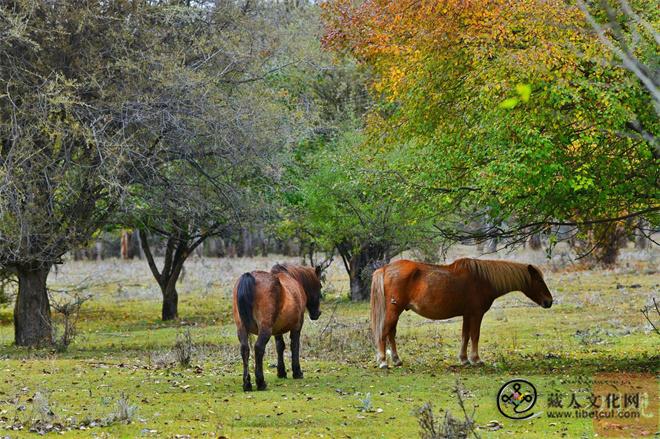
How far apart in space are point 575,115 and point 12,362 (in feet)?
35.2

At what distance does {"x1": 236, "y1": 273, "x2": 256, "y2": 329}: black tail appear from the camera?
12.7 metres

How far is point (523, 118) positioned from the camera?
12.7 metres

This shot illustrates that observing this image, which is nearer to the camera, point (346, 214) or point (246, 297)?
point (246, 297)

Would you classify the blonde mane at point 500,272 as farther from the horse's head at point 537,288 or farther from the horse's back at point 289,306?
the horse's back at point 289,306

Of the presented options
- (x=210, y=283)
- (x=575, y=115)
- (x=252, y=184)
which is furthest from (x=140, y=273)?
(x=575, y=115)

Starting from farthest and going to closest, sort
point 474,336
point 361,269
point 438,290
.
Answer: point 361,269
point 474,336
point 438,290

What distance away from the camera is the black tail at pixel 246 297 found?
12.7m

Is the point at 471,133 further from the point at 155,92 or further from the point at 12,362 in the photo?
the point at 12,362

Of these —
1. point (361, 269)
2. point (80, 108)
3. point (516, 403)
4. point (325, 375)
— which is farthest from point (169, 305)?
point (516, 403)

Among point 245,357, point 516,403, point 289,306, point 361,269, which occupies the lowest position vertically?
point 516,403

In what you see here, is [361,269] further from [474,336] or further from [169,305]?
[474,336]

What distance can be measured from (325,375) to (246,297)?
260 cm

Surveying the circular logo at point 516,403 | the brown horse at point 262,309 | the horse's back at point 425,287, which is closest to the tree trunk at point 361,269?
the horse's back at point 425,287

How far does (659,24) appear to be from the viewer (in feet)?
38.4
